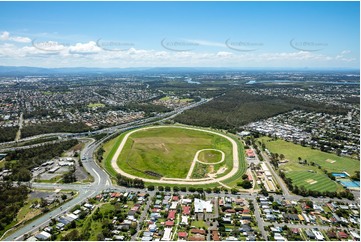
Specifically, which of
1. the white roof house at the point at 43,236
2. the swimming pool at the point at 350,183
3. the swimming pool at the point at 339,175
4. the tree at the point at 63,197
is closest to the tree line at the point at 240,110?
the swimming pool at the point at 339,175

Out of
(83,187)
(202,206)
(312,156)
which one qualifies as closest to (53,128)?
(83,187)

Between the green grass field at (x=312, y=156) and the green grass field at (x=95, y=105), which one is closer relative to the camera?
the green grass field at (x=312, y=156)

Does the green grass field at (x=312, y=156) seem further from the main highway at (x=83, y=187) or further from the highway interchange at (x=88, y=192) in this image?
the main highway at (x=83, y=187)

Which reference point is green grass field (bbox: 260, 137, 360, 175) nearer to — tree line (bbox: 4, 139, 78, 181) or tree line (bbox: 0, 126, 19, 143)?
tree line (bbox: 4, 139, 78, 181)

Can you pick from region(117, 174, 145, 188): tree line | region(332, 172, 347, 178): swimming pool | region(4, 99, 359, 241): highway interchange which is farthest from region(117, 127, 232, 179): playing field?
region(332, 172, 347, 178): swimming pool

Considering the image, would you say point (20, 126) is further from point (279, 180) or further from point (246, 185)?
point (279, 180)
